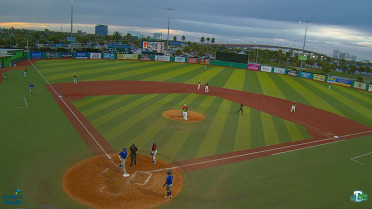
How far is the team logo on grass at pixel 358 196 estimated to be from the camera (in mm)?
14383

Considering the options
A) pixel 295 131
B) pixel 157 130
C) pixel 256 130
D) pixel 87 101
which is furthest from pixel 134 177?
pixel 87 101

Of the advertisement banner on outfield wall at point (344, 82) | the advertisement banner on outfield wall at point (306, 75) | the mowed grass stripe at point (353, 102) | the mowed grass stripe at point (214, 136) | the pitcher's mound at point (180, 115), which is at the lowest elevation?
the mowed grass stripe at point (214, 136)

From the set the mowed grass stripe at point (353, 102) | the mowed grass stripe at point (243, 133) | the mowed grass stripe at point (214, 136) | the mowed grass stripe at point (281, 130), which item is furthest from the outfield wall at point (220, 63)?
the mowed grass stripe at point (214, 136)

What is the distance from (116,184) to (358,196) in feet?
42.5

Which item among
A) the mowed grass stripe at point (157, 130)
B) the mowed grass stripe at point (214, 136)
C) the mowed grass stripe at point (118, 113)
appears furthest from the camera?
the mowed grass stripe at point (118, 113)

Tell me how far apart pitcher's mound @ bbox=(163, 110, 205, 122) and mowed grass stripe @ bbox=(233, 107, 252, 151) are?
13.3 ft

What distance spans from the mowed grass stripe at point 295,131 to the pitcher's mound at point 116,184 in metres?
13.1

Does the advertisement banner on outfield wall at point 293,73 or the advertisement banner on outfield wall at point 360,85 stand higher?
the advertisement banner on outfield wall at point 293,73

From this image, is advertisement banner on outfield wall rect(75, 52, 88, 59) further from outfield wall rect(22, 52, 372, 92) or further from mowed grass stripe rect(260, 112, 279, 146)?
mowed grass stripe rect(260, 112, 279, 146)

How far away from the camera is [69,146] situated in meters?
19.2

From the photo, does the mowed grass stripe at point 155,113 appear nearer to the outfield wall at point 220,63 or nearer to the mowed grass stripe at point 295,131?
the mowed grass stripe at point 295,131

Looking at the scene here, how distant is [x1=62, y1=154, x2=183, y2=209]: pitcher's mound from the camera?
1287cm

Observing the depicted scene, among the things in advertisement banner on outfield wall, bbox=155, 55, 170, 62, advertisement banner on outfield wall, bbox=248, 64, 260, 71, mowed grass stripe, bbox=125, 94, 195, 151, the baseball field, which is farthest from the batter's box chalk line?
advertisement banner on outfield wall, bbox=155, 55, 170, 62

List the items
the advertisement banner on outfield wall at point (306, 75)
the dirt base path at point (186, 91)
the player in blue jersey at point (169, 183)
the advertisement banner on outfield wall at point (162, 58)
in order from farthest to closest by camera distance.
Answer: the advertisement banner on outfield wall at point (162, 58) < the advertisement banner on outfield wall at point (306, 75) < the dirt base path at point (186, 91) < the player in blue jersey at point (169, 183)
